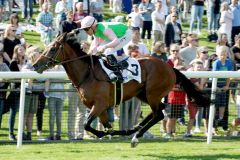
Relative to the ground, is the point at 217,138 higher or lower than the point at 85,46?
lower

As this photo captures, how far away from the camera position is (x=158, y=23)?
20.5 m

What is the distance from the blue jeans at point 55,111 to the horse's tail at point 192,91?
1928 millimetres

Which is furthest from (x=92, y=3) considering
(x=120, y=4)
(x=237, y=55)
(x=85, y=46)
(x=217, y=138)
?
(x=217, y=138)

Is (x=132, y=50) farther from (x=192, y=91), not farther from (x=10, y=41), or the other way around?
(x=10, y=41)

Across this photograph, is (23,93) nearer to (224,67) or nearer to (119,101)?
(119,101)

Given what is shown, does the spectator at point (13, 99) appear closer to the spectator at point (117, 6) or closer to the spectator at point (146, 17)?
the spectator at point (146, 17)

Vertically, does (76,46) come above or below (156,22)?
below

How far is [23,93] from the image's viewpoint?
12.2 m

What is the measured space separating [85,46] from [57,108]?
1493 millimetres

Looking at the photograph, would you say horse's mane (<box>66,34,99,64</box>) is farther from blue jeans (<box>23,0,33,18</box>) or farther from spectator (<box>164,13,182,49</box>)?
blue jeans (<box>23,0,33,18</box>)

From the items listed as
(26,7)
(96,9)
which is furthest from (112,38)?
(26,7)

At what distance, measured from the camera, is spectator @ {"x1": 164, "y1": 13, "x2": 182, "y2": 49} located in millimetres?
19703

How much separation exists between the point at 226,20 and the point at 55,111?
872cm

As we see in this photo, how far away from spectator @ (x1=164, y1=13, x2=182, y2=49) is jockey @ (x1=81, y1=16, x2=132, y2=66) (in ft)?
24.3
